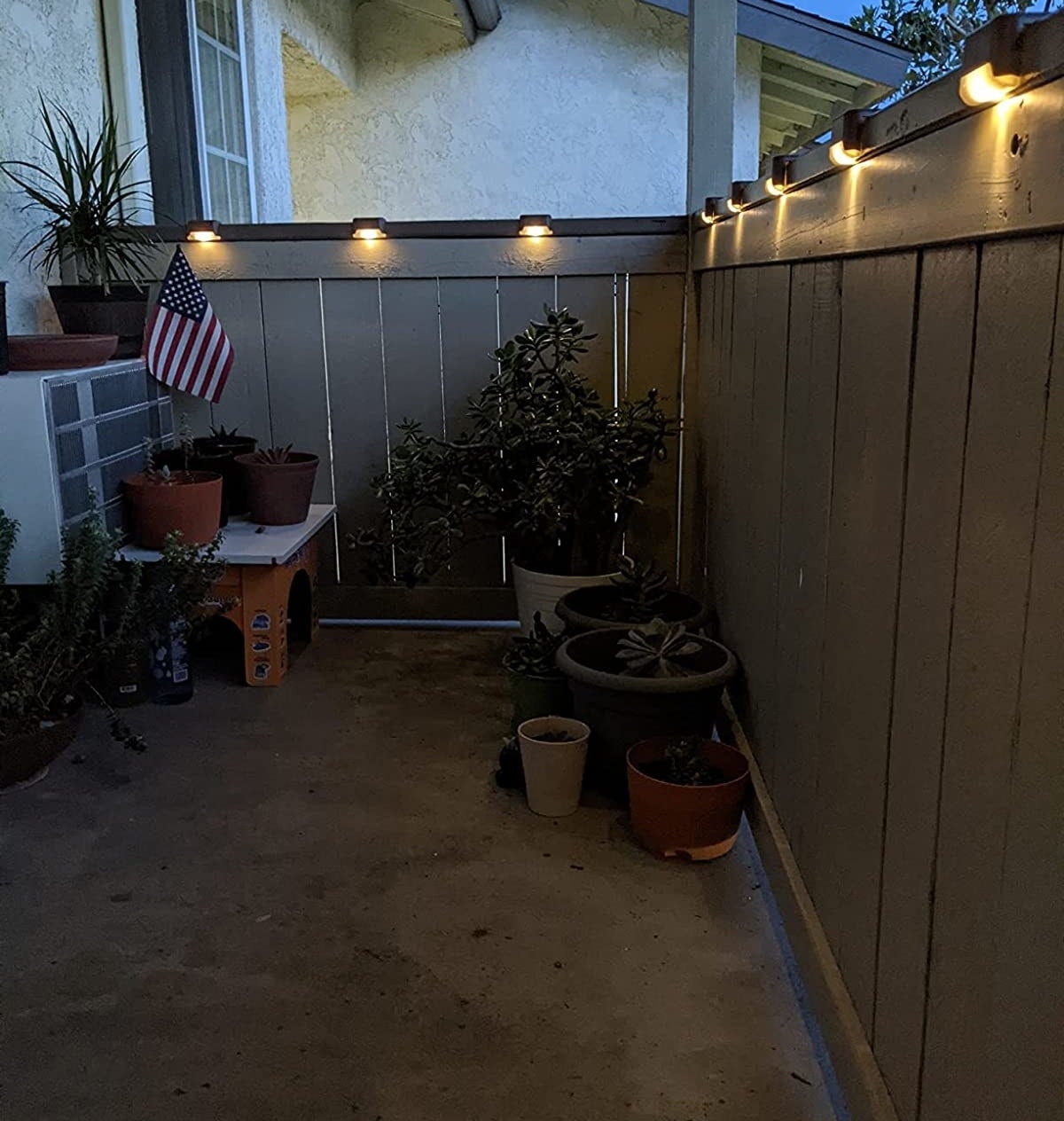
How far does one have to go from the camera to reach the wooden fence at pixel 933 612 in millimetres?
935

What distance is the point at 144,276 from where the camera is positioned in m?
3.62

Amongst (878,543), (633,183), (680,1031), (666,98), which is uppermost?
(666,98)

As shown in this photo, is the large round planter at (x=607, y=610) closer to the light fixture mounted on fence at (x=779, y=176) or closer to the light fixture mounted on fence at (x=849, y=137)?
the light fixture mounted on fence at (x=779, y=176)

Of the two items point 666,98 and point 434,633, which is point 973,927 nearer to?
point 434,633

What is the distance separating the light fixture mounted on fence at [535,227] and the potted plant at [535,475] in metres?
0.35

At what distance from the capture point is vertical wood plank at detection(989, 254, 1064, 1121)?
898mm

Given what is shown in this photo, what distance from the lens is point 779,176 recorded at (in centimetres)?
194

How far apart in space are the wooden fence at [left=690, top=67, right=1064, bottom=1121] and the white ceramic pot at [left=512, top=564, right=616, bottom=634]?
1.24m

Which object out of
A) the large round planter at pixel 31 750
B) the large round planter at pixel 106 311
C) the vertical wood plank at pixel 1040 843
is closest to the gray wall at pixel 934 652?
the vertical wood plank at pixel 1040 843

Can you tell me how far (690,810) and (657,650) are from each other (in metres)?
0.40

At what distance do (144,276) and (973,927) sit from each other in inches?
131

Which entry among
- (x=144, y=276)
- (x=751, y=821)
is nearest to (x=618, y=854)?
(x=751, y=821)

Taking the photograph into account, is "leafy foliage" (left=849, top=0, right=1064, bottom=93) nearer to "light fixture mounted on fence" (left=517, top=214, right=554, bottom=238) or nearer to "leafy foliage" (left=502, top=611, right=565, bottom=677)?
"light fixture mounted on fence" (left=517, top=214, right=554, bottom=238)

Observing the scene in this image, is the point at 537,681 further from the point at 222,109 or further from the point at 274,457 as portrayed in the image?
the point at 222,109
